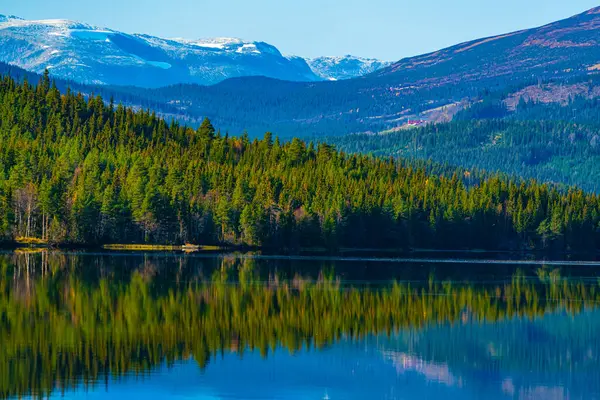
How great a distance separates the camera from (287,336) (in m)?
72.4

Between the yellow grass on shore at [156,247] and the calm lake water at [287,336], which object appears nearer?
the calm lake water at [287,336]

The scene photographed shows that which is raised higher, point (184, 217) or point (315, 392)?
point (184, 217)

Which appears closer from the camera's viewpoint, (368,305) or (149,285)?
(368,305)

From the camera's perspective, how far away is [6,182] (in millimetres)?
182250

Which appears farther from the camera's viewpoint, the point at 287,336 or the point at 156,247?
the point at 156,247

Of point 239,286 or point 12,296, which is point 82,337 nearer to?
point 12,296

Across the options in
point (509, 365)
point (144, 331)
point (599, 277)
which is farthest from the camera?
point (599, 277)

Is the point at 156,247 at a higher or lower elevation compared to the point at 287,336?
higher

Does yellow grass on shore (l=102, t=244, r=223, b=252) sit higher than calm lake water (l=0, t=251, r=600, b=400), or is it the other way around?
yellow grass on shore (l=102, t=244, r=223, b=252)

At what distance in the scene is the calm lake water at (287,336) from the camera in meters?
56.6

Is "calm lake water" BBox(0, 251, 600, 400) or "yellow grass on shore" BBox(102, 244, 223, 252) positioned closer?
"calm lake water" BBox(0, 251, 600, 400)

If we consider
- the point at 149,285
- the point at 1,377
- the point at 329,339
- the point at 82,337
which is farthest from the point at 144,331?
the point at 149,285

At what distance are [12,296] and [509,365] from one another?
1592 inches

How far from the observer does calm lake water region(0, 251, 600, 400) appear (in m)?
56.6
